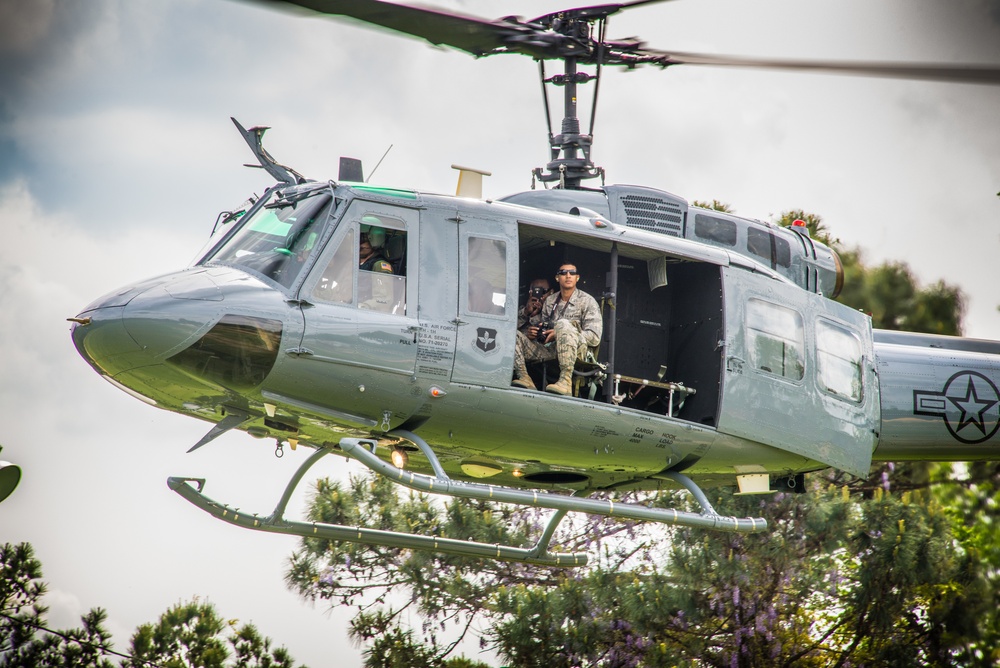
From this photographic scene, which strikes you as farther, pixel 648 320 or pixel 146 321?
pixel 648 320

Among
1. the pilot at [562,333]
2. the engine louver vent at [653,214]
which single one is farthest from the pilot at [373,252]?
the engine louver vent at [653,214]

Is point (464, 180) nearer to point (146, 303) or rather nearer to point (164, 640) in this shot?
point (146, 303)

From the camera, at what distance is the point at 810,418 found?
9508mm

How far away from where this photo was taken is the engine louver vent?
369 inches

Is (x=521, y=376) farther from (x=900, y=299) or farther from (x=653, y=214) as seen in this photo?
(x=900, y=299)

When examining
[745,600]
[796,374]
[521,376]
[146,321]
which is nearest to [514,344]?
[521,376]

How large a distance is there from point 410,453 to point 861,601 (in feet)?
21.5

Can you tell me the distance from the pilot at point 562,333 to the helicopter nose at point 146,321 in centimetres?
215

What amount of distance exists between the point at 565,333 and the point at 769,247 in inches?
92.4

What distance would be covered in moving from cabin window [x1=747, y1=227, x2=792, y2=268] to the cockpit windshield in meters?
3.63

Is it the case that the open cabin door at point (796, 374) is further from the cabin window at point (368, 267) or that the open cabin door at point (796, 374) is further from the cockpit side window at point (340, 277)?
the cockpit side window at point (340, 277)

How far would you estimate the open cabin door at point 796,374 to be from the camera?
360 inches

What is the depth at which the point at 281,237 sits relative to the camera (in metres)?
8.11

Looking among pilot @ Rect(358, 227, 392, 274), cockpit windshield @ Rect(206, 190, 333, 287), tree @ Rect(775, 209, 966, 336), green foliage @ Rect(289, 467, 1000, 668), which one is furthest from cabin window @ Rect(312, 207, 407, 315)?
tree @ Rect(775, 209, 966, 336)
